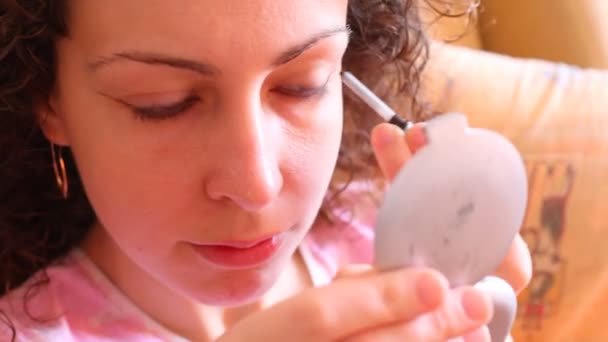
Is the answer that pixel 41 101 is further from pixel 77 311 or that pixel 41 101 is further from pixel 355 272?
pixel 355 272

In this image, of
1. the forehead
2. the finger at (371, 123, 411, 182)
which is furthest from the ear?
the finger at (371, 123, 411, 182)

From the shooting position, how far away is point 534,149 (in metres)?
1.04

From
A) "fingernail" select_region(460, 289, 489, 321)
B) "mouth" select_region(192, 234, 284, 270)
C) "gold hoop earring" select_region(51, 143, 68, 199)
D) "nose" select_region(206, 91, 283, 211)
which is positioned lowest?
"gold hoop earring" select_region(51, 143, 68, 199)

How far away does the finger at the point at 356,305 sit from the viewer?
46cm

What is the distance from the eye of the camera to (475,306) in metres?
0.47

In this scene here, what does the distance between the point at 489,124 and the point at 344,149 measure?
0.19 meters

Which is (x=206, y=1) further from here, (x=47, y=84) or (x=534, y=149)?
(x=534, y=149)

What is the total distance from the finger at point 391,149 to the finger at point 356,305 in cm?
18

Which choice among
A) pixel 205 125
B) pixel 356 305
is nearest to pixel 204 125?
pixel 205 125

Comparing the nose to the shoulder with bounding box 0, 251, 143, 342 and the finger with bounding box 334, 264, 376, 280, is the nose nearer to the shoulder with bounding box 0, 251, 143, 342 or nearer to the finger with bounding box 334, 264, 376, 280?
the finger with bounding box 334, 264, 376, 280

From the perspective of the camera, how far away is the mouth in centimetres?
67

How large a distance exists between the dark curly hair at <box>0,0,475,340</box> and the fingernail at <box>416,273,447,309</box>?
351 mm

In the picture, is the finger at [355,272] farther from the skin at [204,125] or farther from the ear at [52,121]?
the ear at [52,121]

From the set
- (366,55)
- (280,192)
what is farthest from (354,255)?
(280,192)
